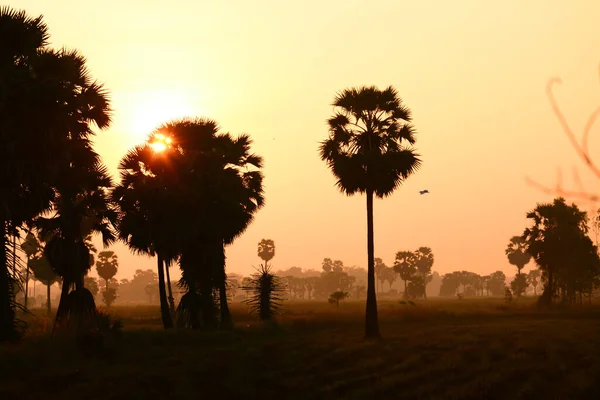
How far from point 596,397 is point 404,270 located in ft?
493

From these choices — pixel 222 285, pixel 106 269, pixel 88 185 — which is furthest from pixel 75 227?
pixel 106 269

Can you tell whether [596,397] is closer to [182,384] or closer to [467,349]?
[467,349]

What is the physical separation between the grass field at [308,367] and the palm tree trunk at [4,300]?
93 cm

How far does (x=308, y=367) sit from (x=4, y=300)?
1320 cm

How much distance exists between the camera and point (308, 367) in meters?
28.2

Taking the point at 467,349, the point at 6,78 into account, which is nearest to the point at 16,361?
the point at 6,78

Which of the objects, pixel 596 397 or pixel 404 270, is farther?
pixel 404 270

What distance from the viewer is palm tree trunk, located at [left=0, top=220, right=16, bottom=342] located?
2872 centimetres

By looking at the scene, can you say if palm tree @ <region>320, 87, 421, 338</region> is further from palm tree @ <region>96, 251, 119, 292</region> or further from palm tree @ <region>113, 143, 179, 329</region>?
palm tree @ <region>96, 251, 119, 292</region>

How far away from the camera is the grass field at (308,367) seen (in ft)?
79.2

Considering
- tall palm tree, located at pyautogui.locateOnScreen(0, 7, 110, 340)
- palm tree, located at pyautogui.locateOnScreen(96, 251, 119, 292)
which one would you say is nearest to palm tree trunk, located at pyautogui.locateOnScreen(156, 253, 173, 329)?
tall palm tree, located at pyautogui.locateOnScreen(0, 7, 110, 340)

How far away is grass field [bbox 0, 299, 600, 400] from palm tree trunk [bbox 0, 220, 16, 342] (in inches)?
36.7

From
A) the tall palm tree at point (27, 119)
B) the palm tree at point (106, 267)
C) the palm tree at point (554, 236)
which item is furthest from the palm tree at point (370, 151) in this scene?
the palm tree at point (106, 267)

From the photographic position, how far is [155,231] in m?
41.4
